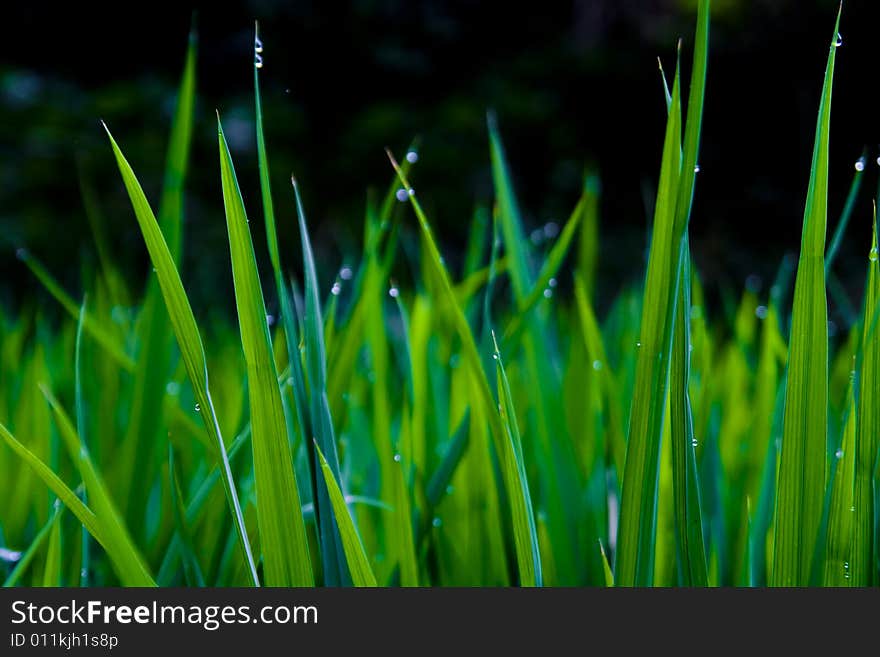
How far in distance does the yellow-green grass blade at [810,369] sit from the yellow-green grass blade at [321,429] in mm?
190

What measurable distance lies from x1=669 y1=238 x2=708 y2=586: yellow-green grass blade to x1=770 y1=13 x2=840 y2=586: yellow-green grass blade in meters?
0.04

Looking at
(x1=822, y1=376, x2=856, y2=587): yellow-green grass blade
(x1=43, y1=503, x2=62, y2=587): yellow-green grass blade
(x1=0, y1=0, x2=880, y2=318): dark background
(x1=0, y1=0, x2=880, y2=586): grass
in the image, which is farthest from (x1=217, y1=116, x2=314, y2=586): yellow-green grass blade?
(x1=0, y1=0, x2=880, y2=318): dark background

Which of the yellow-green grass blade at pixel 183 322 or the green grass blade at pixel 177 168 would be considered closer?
the yellow-green grass blade at pixel 183 322

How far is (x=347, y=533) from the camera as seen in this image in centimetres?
34

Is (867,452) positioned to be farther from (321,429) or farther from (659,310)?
(321,429)

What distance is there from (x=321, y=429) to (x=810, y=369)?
205 millimetres

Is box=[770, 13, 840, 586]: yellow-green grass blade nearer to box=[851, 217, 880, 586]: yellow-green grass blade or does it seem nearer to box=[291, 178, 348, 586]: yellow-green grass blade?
box=[851, 217, 880, 586]: yellow-green grass blade

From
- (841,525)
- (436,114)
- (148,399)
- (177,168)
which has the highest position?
(436,114)

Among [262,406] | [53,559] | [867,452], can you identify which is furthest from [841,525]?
[53,559]

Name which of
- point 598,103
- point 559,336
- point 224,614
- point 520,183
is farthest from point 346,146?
point 224,614

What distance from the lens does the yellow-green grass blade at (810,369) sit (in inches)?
12.5

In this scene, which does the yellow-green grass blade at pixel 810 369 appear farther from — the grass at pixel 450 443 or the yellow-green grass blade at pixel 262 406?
the yellow-green grass blade at pixel 262 406

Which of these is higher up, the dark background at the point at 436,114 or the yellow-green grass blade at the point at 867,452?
the dark background at the point at 436,114

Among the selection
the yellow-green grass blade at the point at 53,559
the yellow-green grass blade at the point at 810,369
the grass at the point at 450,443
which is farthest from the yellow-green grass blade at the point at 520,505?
the yellow-green grass blade at the point at 53,559
